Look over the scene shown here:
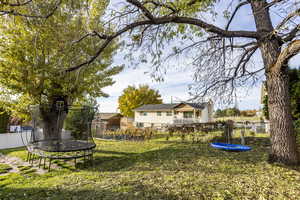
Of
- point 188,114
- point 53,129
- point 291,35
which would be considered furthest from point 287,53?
point 188,114

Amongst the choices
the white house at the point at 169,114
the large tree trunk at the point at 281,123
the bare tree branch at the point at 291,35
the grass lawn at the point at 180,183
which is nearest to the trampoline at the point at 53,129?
the grass lawn at the point at 180,183

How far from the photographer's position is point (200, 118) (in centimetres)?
2256

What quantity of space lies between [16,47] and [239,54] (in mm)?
7476

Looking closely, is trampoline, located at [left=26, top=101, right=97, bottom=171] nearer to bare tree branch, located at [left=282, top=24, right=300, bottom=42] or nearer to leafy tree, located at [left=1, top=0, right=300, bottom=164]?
leafy tree, located at [left=1, top=0, right=300, bottom=164]

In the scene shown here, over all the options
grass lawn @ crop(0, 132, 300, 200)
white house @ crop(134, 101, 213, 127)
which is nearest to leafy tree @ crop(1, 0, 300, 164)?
grass lawn @ crop(0, 132, 300, 200)

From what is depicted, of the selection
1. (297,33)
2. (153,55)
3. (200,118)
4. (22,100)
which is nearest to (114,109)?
(200,118)

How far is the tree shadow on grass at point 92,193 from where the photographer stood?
2.46 meters

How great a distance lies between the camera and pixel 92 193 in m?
2.72

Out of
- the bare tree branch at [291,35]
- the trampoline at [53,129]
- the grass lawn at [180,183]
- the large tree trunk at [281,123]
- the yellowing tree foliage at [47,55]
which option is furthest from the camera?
the trampoline at [53,129]

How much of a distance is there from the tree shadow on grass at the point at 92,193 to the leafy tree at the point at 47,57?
2914 mm

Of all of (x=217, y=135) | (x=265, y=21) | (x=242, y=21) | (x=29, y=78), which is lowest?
(x=217, y=135)

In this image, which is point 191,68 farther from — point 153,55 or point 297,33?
point 297,33

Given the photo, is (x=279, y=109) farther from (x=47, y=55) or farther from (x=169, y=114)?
(x=169, y=114)

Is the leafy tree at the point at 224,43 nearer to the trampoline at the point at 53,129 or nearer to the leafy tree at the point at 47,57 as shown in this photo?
the leafy tree at the point at 47,57
